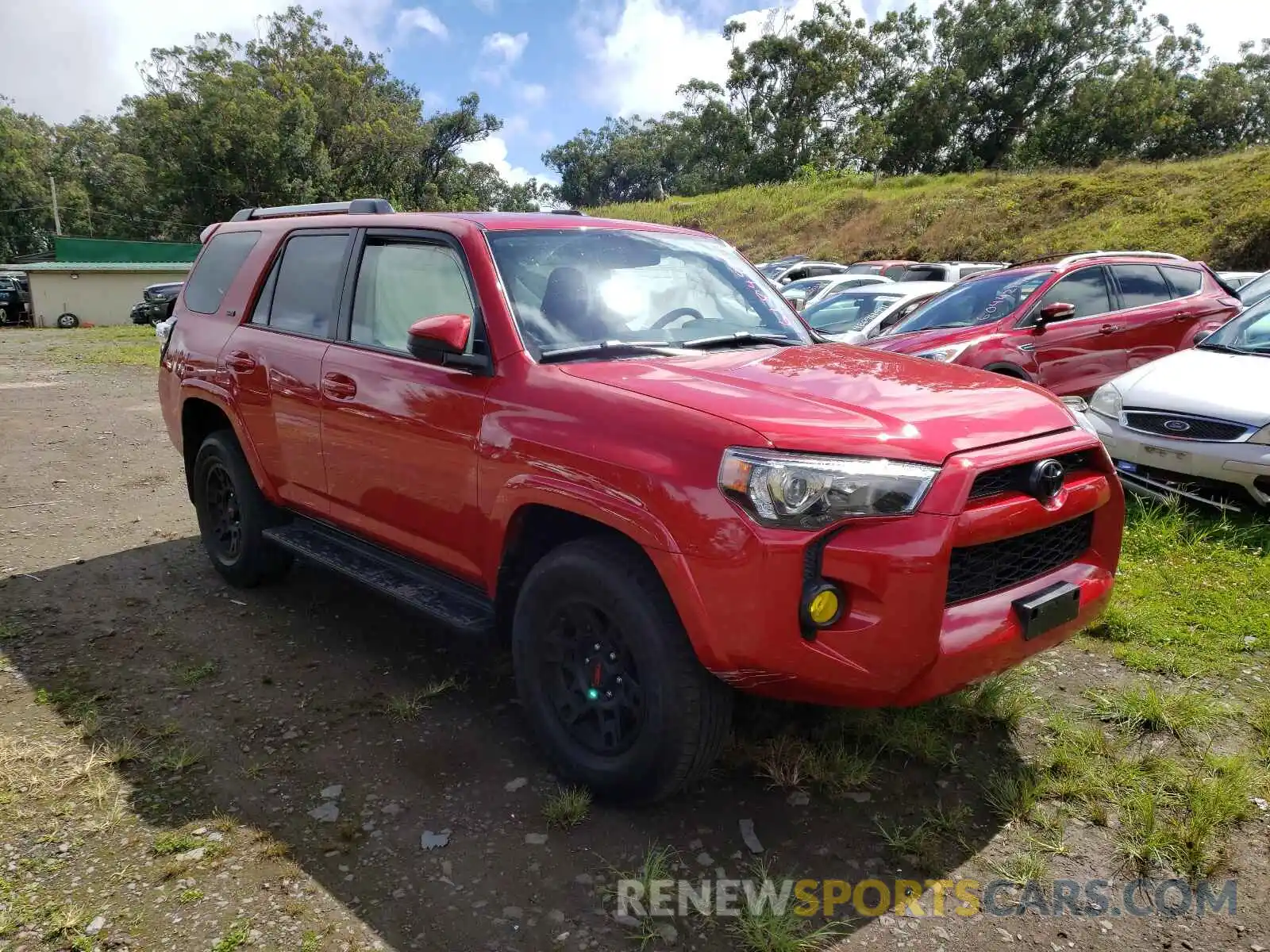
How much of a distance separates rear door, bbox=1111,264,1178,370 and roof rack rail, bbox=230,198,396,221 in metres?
6.53

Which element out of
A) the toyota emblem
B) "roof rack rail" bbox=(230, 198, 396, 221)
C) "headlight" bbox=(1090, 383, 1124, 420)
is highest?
"roof rack rail" bbox=(230, 198, 396, 221)

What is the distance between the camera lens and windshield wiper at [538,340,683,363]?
3.16 meters

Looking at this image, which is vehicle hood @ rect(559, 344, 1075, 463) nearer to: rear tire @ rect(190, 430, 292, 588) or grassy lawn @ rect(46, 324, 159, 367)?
rear tire @ rect(190, 430, 292, 588)

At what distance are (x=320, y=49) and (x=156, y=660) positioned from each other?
5434 cm

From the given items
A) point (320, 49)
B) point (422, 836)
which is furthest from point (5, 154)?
point (422, 836)

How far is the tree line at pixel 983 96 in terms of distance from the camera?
4078cm

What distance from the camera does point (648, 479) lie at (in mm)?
2598

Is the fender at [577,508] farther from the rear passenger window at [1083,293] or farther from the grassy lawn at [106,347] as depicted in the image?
the grassy lawn at [106,347]

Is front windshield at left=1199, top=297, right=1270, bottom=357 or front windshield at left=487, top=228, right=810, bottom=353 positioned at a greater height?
front windshield at left=487, top=228, right=810, bottom=353

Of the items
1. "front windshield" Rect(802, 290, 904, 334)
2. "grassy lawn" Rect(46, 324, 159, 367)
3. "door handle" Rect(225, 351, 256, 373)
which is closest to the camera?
"door handle" Rect(225, 351, 256, 373)

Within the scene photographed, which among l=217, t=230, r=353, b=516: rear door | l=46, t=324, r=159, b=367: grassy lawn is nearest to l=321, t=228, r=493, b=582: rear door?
l=217, t=230, r=353, b=516: rear door

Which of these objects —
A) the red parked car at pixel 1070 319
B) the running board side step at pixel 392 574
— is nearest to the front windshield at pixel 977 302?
the red parked car at pixel 1070 319

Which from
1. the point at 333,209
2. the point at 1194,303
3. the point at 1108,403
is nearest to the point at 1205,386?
the point at 1108,403

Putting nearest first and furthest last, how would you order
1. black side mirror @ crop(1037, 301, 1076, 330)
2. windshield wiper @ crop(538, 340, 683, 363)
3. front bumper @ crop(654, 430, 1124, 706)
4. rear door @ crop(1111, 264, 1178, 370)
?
front bumper @ crop(654, 430, 1124, 706) → windshield wiper @ crop(538, 340, 683, 363) → black side mirror @ crop(1037, 301, 1076, 330) → rear door @ crop(1111, 264, 1178, 370)
